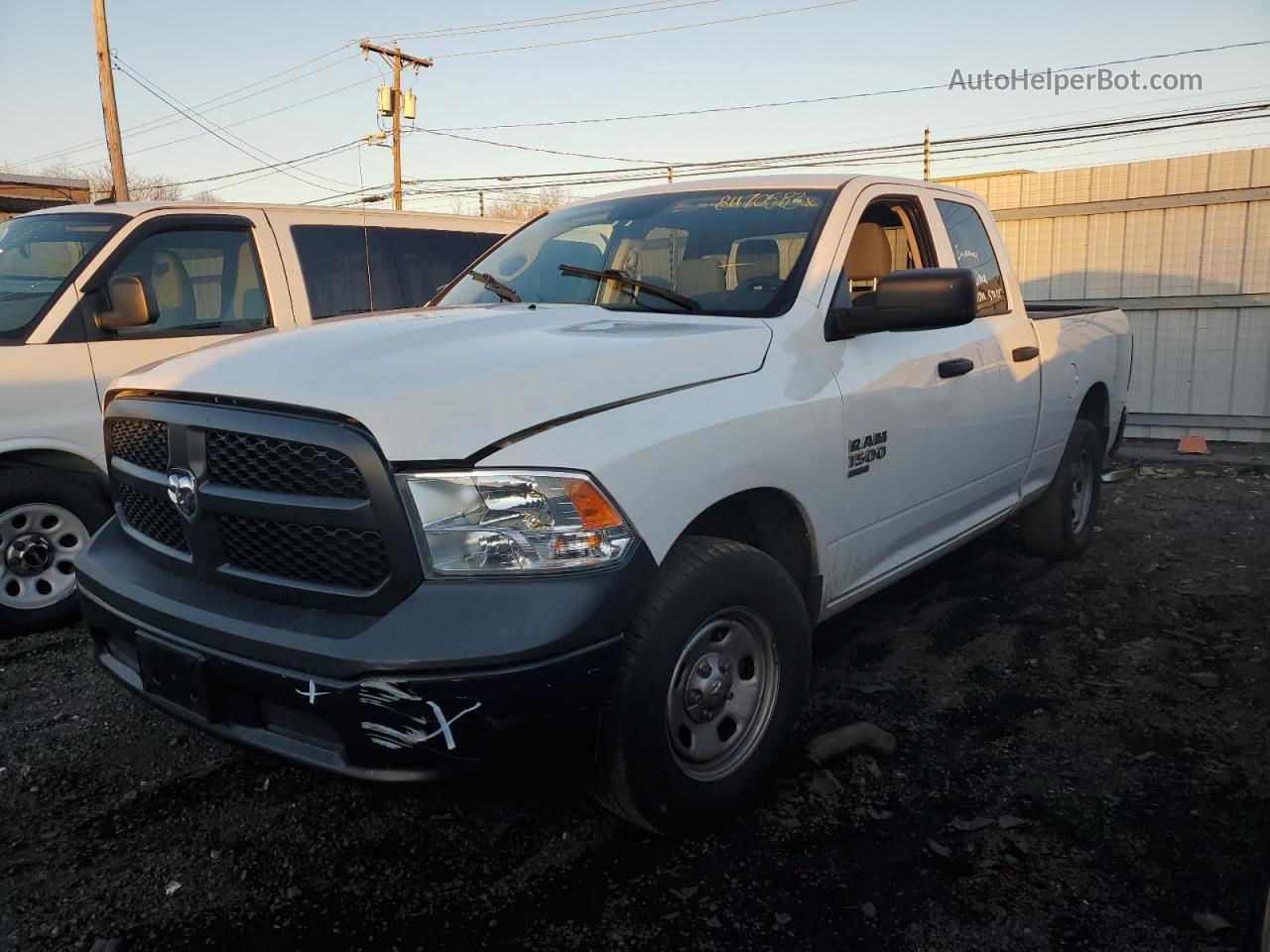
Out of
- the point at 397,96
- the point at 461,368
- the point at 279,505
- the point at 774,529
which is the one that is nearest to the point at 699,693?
the point at 774,529

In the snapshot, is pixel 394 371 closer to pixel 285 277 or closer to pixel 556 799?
pixel 556 799

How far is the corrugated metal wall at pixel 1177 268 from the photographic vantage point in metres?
9.89

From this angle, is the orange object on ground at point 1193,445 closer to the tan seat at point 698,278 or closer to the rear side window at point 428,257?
the rear side window at point 428,257

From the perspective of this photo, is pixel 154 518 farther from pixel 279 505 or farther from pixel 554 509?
pixel 554 509

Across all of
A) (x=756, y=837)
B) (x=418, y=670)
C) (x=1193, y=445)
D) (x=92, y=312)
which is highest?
(x=92, y=312)

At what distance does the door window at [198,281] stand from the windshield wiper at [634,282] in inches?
91.3

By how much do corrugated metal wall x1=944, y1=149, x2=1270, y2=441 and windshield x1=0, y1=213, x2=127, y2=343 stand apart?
33.0 ft

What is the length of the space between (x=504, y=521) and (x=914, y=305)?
64.4 inches

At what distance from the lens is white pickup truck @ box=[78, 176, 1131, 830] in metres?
2.06

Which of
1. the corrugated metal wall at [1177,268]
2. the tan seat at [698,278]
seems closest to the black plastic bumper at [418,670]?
the tan seat at [698,278]

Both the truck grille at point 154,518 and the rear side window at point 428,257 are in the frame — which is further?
the rear side window at point 428,257

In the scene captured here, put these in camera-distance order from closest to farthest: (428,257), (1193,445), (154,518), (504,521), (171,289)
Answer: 1. (504,521)
2. (154,518)
3. (171,289)
4. (428,257)
5. (1193,445)

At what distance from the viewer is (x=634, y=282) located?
132 inches

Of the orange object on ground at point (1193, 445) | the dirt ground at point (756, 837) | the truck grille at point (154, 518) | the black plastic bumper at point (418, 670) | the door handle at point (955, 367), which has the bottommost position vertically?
the orange object on ground at point (1193, 445)
